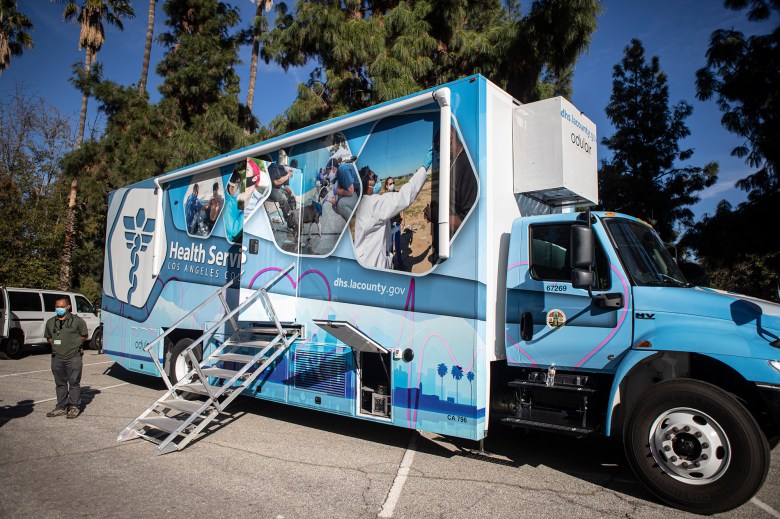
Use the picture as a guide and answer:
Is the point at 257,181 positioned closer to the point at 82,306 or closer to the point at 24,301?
the point at 24,301

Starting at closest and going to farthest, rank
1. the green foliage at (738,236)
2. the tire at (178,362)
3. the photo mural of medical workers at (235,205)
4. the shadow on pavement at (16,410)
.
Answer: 1. the shadow on pavement at (16,410)
2. the photo mural of medical workers at (235,205)
3. the tire at (178,362)
4. the green foliage at (738,236)

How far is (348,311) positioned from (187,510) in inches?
106

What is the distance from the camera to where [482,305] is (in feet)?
17.3

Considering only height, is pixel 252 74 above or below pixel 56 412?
above

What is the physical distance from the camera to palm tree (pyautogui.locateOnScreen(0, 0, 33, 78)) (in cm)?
2417

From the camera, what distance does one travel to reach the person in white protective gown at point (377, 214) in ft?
19.0

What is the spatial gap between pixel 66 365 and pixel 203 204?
310 cm

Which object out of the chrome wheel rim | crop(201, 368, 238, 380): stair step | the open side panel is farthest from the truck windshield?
crop(201, 368, 238, 380): stair step

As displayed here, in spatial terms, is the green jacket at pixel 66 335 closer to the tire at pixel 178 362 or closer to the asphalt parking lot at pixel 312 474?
the asphalt parking lot at pixel 312 474

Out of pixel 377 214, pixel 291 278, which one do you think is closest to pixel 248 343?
pixel 291 278

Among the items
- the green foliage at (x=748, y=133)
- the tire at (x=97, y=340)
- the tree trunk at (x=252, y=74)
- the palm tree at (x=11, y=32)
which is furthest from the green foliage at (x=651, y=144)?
the palm tree at (x=11, y=32)

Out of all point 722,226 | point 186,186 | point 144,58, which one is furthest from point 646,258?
point 144,58

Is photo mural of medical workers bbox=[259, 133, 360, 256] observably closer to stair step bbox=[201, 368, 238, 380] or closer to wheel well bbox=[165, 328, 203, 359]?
stair step bbox=[201, 368, 238, 380]

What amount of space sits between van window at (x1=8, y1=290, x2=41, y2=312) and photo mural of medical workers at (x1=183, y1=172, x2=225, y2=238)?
9.77 m
